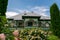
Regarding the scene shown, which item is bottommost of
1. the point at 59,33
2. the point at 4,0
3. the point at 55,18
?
the point at 59,33

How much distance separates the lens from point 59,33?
823 inches

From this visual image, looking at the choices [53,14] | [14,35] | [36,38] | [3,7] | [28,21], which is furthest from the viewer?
[28,21]

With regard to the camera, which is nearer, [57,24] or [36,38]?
[36,38]

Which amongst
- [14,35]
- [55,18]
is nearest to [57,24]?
[55,18]

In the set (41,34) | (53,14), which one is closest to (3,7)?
(53,14)

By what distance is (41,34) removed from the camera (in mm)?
11922

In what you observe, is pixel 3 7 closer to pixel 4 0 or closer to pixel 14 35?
pixel 4 0

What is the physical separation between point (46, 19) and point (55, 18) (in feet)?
46.3

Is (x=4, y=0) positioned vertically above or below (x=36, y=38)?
above

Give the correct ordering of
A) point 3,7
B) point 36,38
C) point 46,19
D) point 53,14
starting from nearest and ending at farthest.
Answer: point 36,38 → point 3,7 → point 53,14 → point 46,19

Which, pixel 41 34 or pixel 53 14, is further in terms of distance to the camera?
pixel 53 14

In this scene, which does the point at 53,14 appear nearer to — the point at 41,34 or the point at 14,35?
the point at 41,34

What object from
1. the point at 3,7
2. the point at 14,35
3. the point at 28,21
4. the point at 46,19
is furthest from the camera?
the point at 46,19

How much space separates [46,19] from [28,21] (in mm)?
3832
